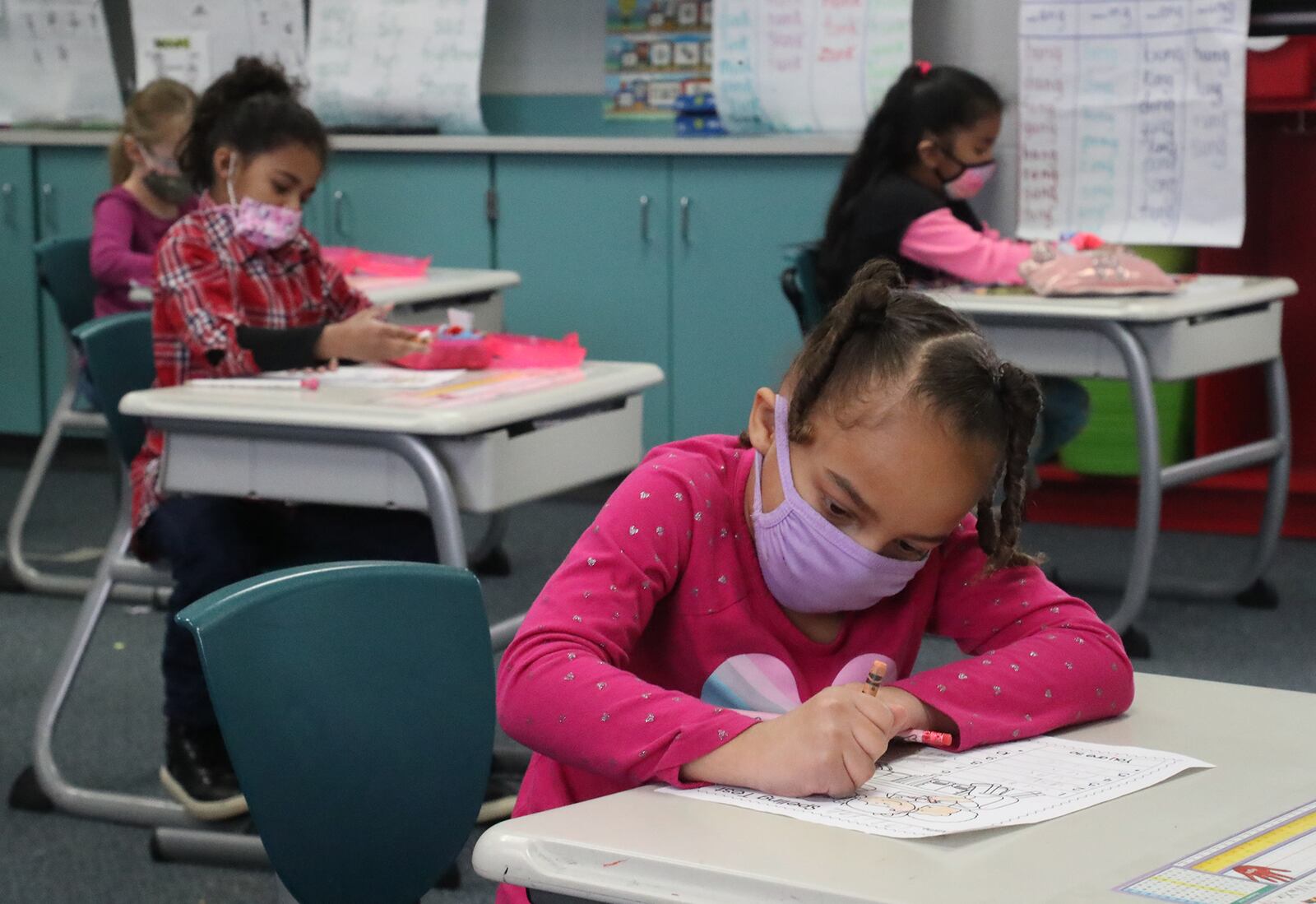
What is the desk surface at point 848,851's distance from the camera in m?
0.84

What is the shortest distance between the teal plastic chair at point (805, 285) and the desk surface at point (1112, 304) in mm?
241

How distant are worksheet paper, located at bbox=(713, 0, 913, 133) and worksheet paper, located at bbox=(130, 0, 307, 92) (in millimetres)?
1378

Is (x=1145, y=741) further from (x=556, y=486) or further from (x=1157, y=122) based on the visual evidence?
(x=1157, y=122)

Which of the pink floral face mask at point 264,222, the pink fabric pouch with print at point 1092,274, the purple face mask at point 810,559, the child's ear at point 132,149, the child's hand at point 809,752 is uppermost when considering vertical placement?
the child's ear at point 132,149

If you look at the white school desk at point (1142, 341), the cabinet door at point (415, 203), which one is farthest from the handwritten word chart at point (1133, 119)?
the cabinet door at point (415, 203)

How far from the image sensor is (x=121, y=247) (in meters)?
3.81

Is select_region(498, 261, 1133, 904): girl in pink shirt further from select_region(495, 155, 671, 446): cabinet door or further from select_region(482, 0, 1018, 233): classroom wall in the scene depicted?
select_region(482, 0, 1018, 233): classroom wall

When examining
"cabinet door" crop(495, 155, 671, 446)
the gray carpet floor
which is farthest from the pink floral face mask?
"cabinet door" crop(495, 155, 671, 446)

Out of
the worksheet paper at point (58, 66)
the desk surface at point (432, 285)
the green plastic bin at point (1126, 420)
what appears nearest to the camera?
the desk surface at point (432, 285)

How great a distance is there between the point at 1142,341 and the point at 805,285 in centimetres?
65

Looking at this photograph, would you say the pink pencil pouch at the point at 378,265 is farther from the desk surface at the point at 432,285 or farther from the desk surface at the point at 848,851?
the desk surface at the point at 848,851

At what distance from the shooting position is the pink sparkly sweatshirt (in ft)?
3.55

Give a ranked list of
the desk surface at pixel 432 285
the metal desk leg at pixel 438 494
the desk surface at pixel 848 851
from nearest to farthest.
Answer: the desk surface at pixel 848 851
the metal desk leg at pixel 438 494
the desk surface at pixel 432 285

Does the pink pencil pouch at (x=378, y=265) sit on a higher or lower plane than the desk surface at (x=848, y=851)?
higher
